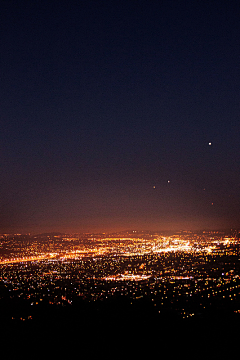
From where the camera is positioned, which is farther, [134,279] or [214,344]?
[134,279]

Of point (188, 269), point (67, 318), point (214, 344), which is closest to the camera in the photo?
point (214, 344)

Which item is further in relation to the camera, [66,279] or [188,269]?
[188,269]

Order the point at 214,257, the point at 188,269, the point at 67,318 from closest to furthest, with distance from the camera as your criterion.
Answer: the point at 67,318 < the point at 188,269 < the point at 214,257

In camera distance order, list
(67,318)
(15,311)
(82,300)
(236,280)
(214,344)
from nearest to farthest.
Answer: (214,344) < (67,318) < (15,311) < (82,300) < (236,280)

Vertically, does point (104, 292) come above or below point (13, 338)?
below

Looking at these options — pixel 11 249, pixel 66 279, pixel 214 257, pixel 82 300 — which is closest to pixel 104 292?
pixel 82 300

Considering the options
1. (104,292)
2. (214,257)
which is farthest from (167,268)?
(104,292)

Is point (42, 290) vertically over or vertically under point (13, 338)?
under

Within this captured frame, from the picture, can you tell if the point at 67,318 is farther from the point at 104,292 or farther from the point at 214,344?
the point at 104,292

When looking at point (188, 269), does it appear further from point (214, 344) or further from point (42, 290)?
point (214, 344)
